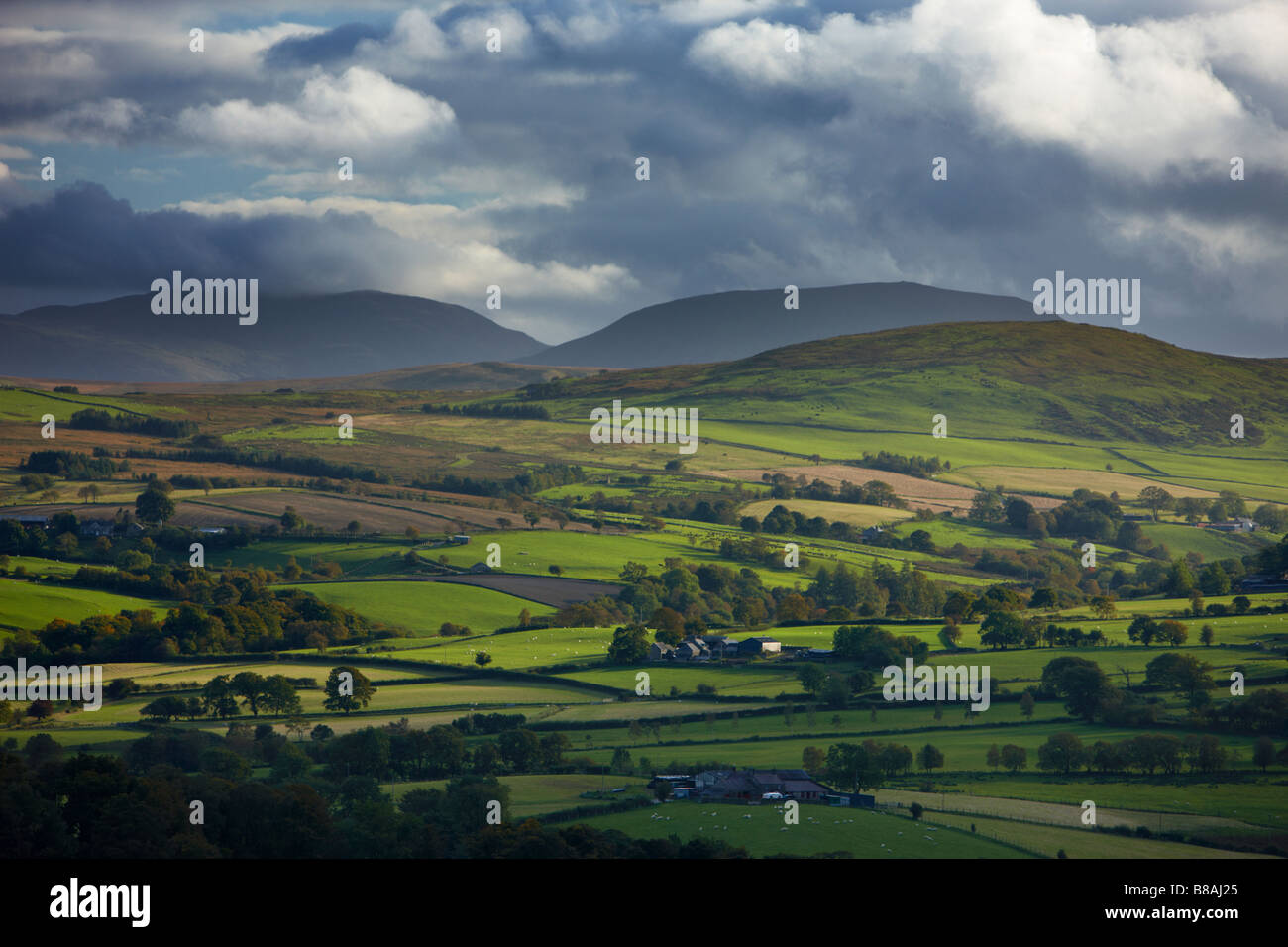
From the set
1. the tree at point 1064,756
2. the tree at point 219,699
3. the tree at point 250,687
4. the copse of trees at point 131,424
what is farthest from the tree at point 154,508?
the tree at point 1064,756

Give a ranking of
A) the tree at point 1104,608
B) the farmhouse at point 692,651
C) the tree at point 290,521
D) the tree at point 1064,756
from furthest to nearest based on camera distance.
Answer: the tree at point 290,521
the tree at point 1104,608
the farmhouse at point 692,651
the tree at point 1064,756

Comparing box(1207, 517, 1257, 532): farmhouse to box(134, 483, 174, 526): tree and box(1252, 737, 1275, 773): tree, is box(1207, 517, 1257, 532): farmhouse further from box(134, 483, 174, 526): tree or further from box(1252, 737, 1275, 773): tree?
box(134, 483, 174, 526): tree

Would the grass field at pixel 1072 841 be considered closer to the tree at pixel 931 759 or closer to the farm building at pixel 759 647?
the tree at pixel 931 759

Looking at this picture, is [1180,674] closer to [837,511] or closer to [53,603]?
[53,603]

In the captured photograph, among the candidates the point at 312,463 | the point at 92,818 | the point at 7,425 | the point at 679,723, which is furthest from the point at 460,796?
the point at 7,425

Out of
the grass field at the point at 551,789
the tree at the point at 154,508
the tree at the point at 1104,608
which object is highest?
the tree at the point at 154,508

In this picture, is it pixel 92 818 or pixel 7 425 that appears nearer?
pixel 92 818

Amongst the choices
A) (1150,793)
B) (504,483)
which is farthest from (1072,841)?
(504,483)
